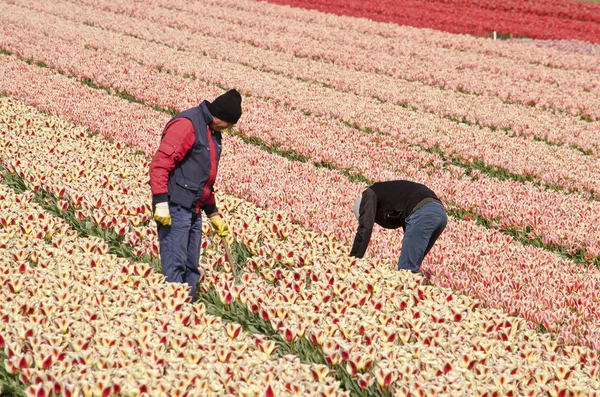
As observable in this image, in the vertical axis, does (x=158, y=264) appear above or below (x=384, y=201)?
below

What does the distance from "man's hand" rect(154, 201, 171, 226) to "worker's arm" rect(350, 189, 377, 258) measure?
1820 mm

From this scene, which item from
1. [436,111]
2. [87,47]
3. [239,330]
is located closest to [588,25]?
[436,111]

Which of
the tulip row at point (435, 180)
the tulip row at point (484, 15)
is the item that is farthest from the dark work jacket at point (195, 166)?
the tulip row at point (484, 15)

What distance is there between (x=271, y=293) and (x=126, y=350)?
178 centimetres

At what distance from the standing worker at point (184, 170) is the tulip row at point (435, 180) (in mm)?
1794

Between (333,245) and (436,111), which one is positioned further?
(436,111)

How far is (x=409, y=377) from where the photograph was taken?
5254 mm

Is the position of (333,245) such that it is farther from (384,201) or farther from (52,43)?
(52,43)

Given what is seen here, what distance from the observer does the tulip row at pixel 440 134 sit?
13016mm

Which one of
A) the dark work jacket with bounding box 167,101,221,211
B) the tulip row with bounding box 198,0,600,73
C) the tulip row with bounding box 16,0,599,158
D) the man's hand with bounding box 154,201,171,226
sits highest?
the dark work jacket with bounding box 167,101,221,211

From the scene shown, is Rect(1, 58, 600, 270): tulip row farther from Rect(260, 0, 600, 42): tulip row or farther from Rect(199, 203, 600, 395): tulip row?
Rect(260, 0, 600, 42): tulip row

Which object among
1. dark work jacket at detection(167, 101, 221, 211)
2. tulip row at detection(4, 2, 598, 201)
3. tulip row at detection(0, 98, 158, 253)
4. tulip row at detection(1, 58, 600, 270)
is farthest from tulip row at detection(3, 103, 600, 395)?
tulip row at detection(4, 2, 598, 201)

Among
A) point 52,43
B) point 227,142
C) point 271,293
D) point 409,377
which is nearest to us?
point 409,377

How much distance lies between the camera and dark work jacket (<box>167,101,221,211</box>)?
6621mm
